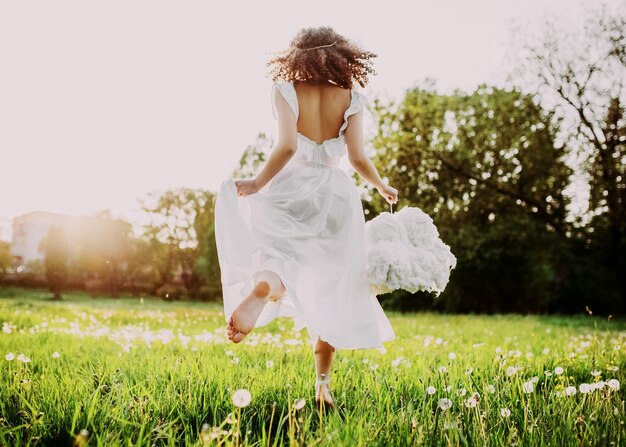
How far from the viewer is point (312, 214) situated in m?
3.48

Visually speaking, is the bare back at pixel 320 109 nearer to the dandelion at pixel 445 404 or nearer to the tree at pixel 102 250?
the dandelion at pixel 445 404

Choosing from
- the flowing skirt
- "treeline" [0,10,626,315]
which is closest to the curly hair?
the flowing skirt

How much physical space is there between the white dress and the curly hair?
14 centimetres

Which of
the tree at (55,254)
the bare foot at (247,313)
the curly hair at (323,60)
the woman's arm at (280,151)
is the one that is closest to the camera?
the bare foot at (247,313)

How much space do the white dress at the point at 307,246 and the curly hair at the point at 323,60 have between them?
0.45 feet

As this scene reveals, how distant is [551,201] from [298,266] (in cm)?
2424

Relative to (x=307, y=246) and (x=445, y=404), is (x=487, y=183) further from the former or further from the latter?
(x=445, y=404)

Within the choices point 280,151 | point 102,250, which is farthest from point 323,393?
point 102,250

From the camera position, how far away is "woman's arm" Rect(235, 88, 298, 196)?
343 centimetres

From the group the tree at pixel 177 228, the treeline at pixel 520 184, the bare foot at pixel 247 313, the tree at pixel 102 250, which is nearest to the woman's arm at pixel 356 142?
the bare foot at pixel 247 313

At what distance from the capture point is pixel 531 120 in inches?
872

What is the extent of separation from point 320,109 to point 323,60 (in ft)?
1.07

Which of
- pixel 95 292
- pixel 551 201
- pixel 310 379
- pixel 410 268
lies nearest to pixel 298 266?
pixel 410 268

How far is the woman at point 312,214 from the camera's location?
3.32 meters
